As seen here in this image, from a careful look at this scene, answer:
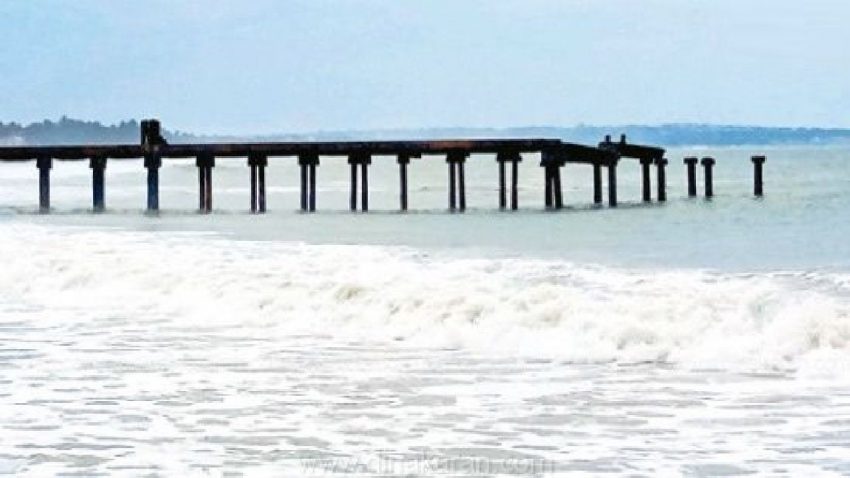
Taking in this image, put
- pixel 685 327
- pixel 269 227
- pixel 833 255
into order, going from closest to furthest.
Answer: pixel 685 327
pixel 833 255
pixel 269 227

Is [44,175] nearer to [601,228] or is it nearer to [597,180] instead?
[597,180]

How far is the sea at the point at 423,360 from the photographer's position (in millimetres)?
8031

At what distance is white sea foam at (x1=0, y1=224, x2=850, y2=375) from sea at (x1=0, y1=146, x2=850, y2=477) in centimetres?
4

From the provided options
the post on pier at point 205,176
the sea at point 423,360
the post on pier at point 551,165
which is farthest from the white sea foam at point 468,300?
the post on pier at point 205,176

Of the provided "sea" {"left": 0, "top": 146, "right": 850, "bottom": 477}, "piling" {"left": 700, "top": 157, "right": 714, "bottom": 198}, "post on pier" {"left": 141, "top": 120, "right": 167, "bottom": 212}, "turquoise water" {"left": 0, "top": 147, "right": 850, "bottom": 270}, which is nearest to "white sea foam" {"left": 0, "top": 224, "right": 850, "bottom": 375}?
"sea" {"left": 0, "top": 146, "right": 850, "bottom": 477}

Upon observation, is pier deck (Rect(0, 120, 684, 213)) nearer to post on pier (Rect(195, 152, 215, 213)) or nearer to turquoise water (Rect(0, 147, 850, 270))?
post on pier (Rect(195, 152, 215, 213))

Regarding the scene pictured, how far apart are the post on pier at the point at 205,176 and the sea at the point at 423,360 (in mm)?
13168

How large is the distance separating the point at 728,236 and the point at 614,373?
53.3 ft

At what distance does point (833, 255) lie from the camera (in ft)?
70.8

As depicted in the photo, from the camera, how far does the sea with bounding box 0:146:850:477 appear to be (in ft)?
26.3

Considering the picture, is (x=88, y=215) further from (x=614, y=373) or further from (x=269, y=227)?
(x=614, y=373)

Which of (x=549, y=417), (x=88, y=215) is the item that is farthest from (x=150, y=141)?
(x=549, y=417)

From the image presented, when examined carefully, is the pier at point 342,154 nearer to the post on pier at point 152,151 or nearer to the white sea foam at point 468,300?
the post on pier at point 152,151

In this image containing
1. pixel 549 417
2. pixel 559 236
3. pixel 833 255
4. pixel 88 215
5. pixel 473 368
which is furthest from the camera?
pixel 88 215
